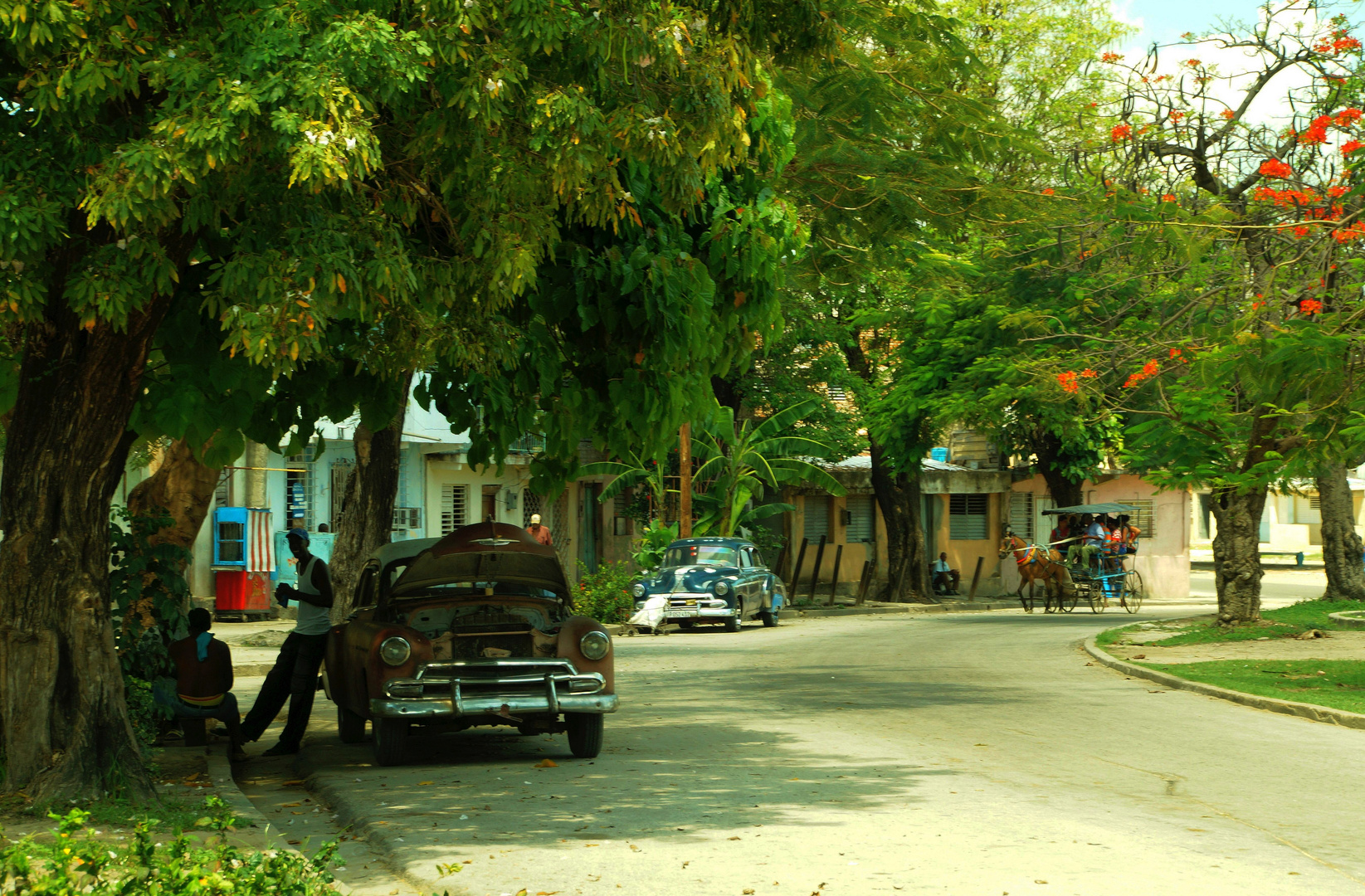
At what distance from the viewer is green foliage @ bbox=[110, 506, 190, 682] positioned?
10.5 meters

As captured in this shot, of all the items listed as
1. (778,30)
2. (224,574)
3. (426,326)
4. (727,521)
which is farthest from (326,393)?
(727,521)

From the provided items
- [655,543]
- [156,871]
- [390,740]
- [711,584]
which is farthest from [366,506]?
[655,543]

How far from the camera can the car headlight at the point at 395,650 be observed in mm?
10031

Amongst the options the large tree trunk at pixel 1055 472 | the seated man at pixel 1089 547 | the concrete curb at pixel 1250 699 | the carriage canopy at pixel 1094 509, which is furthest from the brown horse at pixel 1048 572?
→ the concrete curb at pixel 1250 699

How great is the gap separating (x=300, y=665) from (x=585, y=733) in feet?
9.63

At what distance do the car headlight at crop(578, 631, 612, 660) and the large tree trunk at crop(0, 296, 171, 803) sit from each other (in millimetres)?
3295

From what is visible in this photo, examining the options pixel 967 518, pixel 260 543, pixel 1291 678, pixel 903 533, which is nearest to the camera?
pixel 1291 678

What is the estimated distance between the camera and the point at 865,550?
138ft

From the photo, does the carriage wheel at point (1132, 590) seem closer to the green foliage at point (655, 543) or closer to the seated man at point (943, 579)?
the seated man at point (943, 579)

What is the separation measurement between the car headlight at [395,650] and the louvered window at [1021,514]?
3622 centimetres

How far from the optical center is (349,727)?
1198 centimetres

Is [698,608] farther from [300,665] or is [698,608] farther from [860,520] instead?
[860,520]

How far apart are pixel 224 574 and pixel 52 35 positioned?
74.8 feet

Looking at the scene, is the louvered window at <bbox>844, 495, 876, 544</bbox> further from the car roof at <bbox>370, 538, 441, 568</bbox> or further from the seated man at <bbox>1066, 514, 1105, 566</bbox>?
the car roof at <bbox>370, 538, 441, 568</bbox>
